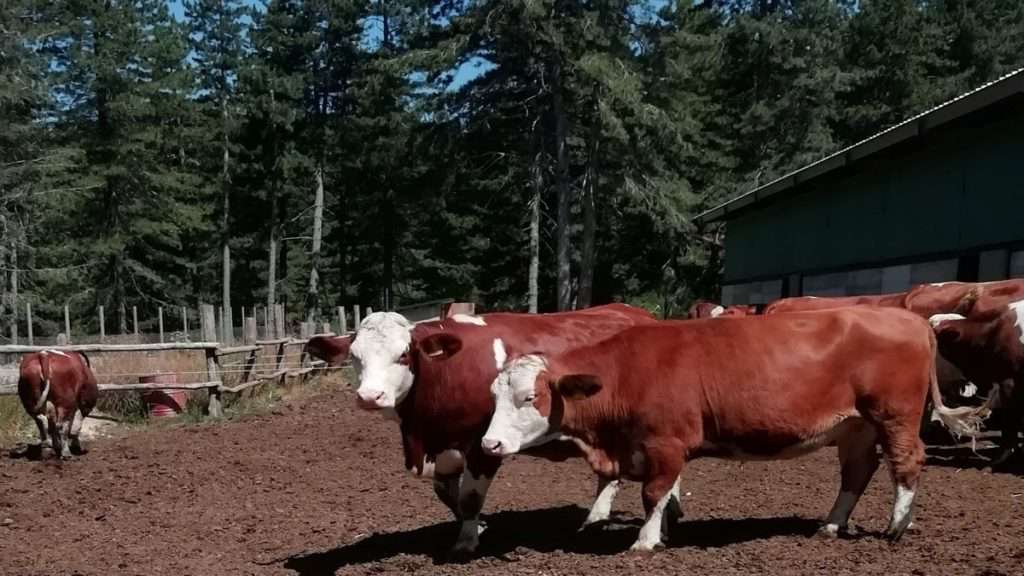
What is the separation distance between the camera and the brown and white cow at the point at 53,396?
1222 centimetres

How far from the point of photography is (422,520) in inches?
299

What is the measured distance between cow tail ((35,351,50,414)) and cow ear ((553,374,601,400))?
912 centimetres

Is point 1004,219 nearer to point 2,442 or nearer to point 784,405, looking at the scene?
point 784,405

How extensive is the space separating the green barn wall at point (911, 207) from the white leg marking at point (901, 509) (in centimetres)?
630

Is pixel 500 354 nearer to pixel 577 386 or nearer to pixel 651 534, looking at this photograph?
pixel 577 386

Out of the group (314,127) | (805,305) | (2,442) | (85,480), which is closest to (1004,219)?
(805,305)

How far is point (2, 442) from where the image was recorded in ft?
43.6

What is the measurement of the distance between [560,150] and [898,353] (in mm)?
23783

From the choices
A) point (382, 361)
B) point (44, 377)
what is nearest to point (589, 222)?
point (44, 377)

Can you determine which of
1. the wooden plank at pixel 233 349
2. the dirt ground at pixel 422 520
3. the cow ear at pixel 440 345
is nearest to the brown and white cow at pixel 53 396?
the dirt ground at pixel 422 520

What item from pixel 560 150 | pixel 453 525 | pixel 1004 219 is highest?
pixel 560 150

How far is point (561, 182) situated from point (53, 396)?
1925cm

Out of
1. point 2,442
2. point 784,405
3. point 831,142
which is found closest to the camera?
point 784,405

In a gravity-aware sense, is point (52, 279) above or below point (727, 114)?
below
